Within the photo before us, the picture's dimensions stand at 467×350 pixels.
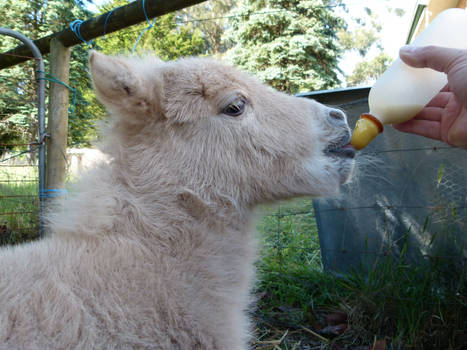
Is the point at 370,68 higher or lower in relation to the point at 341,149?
higher

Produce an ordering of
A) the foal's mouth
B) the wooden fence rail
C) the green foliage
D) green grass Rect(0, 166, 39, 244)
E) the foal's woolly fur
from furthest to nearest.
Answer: the green foliage
green grass Rect(0, 166, 39, 244)
the wooden fence rail
the foal's mouth
the foal's woolly fur

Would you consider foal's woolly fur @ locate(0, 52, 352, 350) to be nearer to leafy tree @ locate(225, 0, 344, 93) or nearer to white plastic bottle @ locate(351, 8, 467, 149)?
white plastic bottle @ locate(351, 8, 467, 149)

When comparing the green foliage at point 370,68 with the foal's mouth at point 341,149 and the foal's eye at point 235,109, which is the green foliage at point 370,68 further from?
the foal's eye at point 235,109

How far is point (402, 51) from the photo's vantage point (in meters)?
1.99

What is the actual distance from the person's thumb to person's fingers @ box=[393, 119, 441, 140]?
544 millimetres

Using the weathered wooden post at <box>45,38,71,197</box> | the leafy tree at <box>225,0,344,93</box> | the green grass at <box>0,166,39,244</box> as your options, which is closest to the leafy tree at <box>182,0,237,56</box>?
the leafy tree at <box>225,0,344,93</box>

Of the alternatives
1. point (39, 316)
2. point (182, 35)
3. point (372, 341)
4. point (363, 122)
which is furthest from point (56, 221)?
point (182, 35)

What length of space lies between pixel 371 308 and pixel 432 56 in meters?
2.19

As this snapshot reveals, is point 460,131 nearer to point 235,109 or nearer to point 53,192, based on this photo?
point 235,109

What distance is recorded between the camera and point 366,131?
2.04 meters

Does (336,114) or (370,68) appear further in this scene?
(370,68)

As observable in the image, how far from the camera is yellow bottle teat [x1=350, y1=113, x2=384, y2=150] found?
204 centimetres

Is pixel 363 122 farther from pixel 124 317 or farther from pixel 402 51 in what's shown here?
pixel 124 317

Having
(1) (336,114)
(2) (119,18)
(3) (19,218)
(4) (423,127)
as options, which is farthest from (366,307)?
(3) (19,218)
